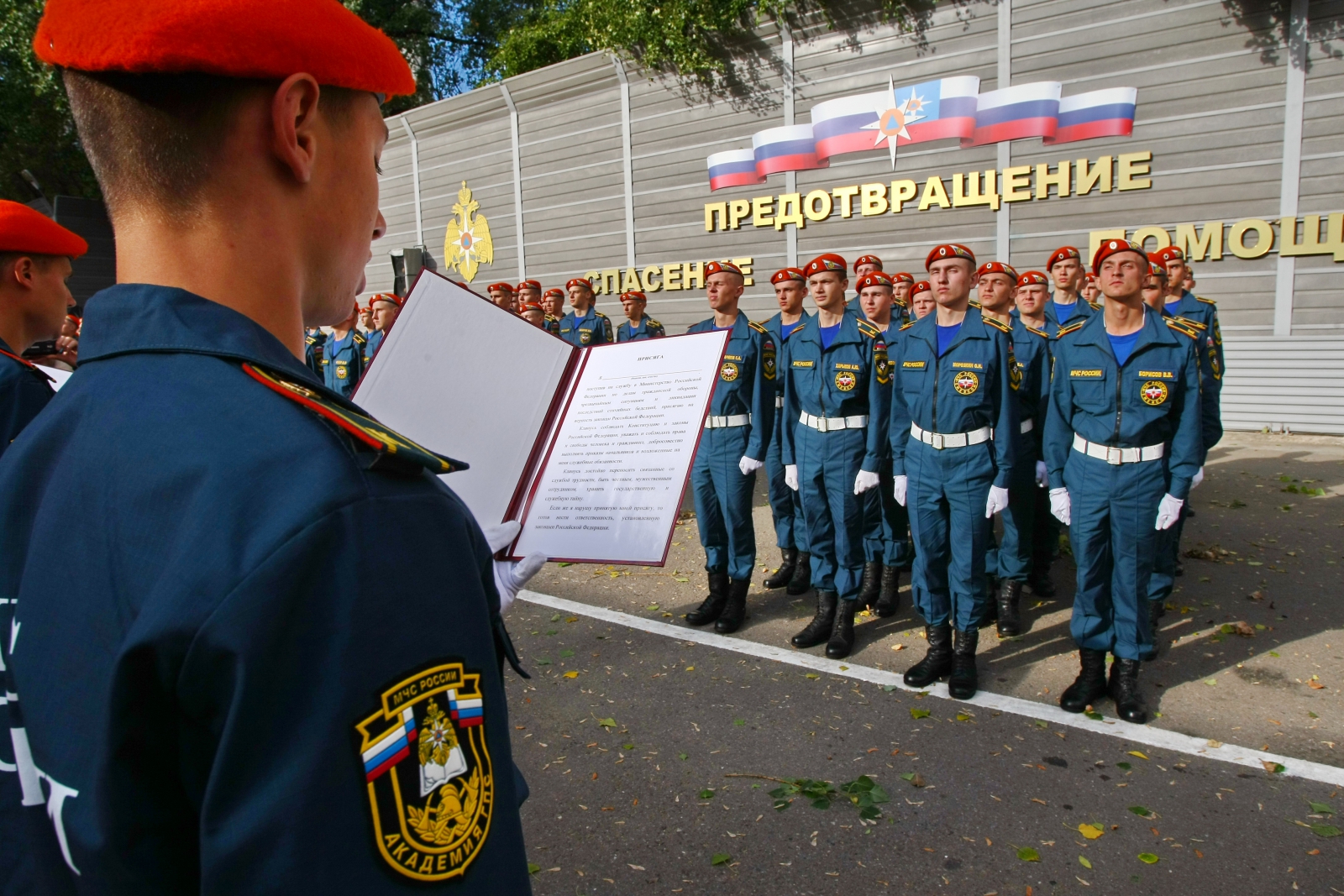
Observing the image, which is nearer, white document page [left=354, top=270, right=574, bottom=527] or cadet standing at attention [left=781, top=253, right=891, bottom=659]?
white document page [left=354, top=270, right=574, bottom=527]

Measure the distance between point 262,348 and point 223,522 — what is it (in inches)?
9.3

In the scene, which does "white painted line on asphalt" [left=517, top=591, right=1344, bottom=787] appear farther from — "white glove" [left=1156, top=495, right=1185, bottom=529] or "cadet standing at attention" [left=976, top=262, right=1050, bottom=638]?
"cadet standing at attention" [left=976, top=262, right=1050, bottom=638]

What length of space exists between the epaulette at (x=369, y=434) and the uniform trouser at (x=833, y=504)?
187 inches

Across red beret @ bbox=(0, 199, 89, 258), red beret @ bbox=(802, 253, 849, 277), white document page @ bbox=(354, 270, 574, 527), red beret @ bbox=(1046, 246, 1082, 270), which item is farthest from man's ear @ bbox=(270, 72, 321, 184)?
red beret @ bbox=(1046, 246, 1082, 270)

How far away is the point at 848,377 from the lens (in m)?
5.50

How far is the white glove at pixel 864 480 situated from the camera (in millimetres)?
5328

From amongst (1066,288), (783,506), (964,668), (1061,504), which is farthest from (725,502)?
(1066,288)

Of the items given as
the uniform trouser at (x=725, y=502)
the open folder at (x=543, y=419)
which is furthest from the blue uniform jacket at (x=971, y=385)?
the open folder at (x=543, y=419)

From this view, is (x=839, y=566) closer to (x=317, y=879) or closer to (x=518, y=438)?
(x=518, y=438)

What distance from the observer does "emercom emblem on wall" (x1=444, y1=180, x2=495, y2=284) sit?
18406 millimetres

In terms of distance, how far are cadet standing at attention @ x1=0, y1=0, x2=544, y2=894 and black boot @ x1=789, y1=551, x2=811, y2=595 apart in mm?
5531

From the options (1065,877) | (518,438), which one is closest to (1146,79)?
(1065,877)

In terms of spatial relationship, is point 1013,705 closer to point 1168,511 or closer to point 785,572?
point 1168,511

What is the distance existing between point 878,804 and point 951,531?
185cm
